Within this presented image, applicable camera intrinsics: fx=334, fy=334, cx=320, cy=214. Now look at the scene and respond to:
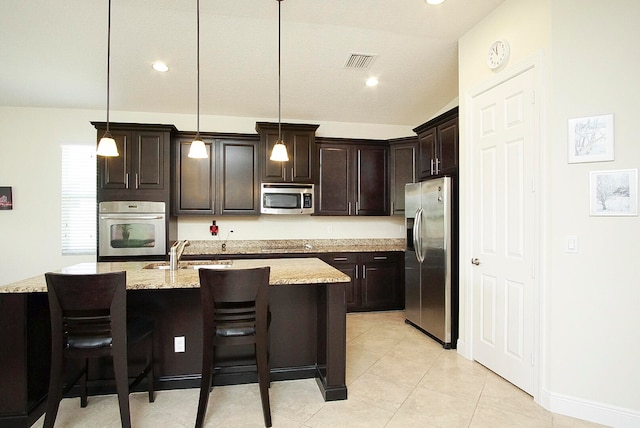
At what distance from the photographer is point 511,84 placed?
257cm

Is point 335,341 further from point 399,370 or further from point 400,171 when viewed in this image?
point 400,171

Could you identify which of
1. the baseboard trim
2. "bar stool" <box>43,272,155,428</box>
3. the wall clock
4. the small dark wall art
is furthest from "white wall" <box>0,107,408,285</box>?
the baseboard trim

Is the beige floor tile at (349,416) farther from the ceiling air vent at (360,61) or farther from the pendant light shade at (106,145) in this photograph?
the ceiling air vent at (360,61)

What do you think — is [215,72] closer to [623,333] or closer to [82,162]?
[82,162]

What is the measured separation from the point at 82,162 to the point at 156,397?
3.69 metres

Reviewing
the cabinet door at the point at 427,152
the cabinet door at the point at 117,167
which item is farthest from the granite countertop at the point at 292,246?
the cabinet door at the point at 427,152

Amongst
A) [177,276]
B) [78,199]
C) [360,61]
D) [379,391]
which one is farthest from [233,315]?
[78,199]

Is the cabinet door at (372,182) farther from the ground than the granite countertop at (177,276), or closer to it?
farther from the ground

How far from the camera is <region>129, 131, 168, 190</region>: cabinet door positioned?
4.23 metres

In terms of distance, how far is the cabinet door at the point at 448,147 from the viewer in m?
3.37

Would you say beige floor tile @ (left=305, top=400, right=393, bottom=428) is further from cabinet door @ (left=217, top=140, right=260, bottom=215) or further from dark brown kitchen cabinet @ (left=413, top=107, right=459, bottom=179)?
cabinet door @ (left=217, top=140, right=260, bottom=215)

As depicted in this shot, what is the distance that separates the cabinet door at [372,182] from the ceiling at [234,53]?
662 millimetres

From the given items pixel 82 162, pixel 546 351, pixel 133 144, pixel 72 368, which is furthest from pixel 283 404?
pixel 82 162

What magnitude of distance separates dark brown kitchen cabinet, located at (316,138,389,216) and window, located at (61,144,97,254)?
125 inches
